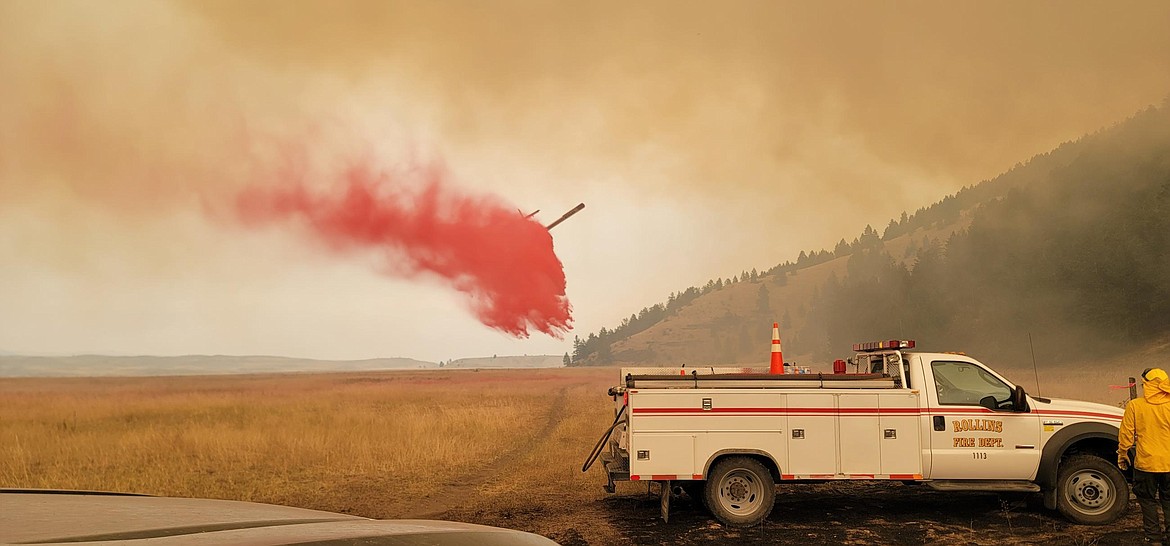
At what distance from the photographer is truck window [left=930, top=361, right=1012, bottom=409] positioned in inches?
471

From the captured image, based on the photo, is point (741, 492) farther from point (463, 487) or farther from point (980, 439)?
point (463, 487)

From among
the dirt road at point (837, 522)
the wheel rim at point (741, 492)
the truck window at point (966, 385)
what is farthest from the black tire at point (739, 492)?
the truck window at point (966, 385)

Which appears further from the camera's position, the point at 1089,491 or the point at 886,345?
the point at 886,345

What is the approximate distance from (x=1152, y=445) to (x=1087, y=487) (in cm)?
192

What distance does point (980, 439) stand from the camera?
1176 cm

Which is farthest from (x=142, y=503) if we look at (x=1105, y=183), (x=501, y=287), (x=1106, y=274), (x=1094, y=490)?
(x=1105, y=183)

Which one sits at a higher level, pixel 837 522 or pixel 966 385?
pixel 966 385

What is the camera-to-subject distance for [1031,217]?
362ft

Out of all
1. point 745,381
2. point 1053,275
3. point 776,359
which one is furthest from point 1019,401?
point 1053,275

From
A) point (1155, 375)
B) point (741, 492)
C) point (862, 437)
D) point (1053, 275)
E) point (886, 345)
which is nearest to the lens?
point (1155, 375)

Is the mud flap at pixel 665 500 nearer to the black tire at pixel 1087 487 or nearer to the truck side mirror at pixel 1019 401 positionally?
the truck side mirror at pixel 1019 401

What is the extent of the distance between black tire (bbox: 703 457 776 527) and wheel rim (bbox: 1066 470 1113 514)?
438 centimetres

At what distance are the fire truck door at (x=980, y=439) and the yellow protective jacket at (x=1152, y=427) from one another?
1.49m

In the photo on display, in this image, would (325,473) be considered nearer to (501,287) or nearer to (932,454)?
(932,454)
